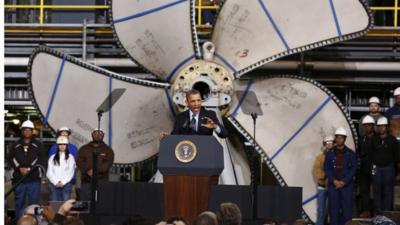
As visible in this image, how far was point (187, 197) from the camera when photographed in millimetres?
11531

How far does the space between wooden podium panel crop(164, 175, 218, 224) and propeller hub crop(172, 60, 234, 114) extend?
342 cm

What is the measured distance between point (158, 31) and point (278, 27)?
1.68 meters

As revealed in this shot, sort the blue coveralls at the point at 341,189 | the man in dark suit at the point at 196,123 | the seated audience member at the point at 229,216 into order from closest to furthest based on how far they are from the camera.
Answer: the seated audience member at the point at 229,216 → the man in dark suit at the point at 196,123 → the blue coveralls at the point at 341,189

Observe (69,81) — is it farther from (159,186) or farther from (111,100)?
(159,186)

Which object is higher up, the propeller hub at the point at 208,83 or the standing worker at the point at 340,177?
the propeller hub at the point at 208,83

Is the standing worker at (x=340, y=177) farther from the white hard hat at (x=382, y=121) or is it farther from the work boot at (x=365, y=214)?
the work boot at (x=365, y=214)

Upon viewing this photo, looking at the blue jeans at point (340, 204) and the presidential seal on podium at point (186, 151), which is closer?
the presidential seal on podium at point (186, 151)

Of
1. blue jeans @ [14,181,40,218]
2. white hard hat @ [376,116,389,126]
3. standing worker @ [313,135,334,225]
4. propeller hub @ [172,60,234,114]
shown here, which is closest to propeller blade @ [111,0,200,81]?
propeller hub @ [172,60,234,114]

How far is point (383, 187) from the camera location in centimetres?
1495

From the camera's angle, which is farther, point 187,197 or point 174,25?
point 174,25

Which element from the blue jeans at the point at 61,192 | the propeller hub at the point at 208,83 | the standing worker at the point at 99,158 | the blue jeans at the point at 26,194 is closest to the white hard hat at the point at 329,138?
the propeller hub at the point at 208,83

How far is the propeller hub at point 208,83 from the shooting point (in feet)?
49.0

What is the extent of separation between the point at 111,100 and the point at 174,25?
140 centimetres

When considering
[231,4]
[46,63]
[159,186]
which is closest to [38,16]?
[46,63]
